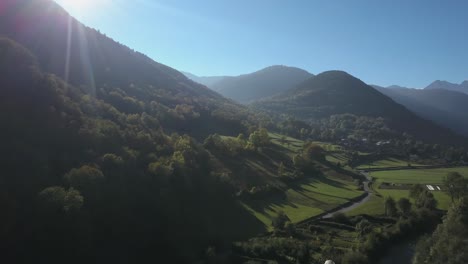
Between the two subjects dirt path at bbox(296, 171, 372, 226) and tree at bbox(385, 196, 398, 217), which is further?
tree at bbox(385, 196, 398, 217)

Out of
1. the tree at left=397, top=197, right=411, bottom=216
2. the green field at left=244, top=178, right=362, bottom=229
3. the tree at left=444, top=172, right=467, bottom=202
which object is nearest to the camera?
the green field at left=244, top=178, right=362, bottom=229

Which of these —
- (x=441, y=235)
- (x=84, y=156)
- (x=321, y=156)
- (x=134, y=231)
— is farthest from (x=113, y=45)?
(x=441, y=235)

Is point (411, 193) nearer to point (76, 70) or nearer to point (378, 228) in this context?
point (378, 228)

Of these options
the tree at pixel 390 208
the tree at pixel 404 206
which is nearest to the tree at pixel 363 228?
the tree at pixel 390 208

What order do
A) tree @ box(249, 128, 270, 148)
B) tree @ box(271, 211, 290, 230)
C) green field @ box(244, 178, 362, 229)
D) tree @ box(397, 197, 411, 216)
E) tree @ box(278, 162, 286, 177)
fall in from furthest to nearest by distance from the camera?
tree @ box(249, 128, 270, 148), tree @ box(278, 162, 286, 177), tree @ box(397, 197, 411, 216), green field @ box(244, 178, 362, 229), tree @ box(271, 211, 290, 230)

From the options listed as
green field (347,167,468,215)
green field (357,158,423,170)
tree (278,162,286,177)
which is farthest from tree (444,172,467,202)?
green field (357,158,423,170)

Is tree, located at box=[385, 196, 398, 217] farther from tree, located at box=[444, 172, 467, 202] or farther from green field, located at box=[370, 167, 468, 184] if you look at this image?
green field, located at box=[370, 167, 468, 184]

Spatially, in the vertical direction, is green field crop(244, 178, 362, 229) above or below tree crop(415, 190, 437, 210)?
below
